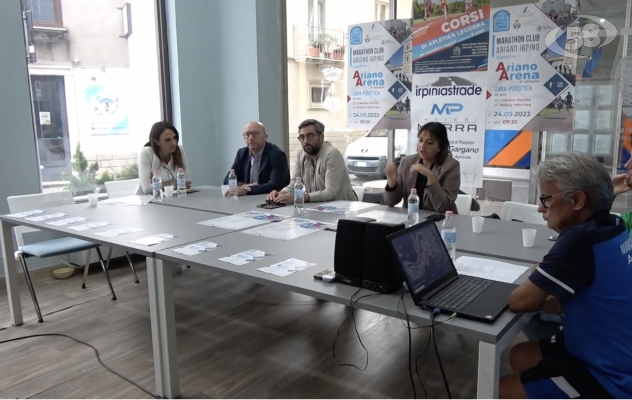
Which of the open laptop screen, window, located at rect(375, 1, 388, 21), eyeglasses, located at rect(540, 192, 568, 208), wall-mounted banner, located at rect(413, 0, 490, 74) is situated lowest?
the open laptop screen

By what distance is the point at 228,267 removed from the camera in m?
2.04

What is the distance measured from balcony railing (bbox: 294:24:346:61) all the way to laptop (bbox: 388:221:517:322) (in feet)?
12.6

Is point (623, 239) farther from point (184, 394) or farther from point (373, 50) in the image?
point (373, 50)

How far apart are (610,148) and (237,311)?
10.5 ft

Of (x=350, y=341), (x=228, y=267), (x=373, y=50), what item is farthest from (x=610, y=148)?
(x=228, y=267)

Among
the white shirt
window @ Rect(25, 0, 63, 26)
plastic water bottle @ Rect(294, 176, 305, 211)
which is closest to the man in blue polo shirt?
plastic water bottle @ Rect(294, 176, 305, 211)

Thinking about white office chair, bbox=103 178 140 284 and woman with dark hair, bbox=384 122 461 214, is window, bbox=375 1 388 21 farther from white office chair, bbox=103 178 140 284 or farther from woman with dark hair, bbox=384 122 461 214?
white office chair, bbox=103 178 140 284

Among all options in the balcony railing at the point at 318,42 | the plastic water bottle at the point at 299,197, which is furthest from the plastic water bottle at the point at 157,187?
the balcony railing at the point at 318,42

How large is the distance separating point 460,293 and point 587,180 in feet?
1.78

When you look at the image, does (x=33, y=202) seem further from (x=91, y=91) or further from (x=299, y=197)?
(x=299, y=197)

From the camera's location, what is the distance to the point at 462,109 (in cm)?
451

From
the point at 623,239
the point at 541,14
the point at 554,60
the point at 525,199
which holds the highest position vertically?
the point at 541,14

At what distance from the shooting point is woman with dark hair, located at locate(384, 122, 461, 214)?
311 centimetres

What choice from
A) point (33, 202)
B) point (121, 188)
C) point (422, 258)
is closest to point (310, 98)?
point (121, 188)
